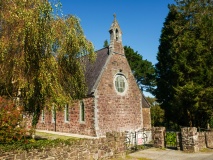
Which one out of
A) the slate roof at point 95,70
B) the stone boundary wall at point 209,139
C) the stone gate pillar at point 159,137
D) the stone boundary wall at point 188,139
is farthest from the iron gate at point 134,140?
the slate roof at point 95,70

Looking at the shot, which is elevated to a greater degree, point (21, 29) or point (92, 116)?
point (21, 29)

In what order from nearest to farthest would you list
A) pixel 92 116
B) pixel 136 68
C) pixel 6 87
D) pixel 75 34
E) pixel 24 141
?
pixel 24 141, pixel 6 87, pixel 75 34, pixel 92 116, pixel 136 68

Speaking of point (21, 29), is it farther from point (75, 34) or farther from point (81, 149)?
point (81, 149)

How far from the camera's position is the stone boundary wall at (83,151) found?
365 inches

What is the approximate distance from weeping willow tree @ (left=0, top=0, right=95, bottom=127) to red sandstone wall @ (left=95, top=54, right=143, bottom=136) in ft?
28.5

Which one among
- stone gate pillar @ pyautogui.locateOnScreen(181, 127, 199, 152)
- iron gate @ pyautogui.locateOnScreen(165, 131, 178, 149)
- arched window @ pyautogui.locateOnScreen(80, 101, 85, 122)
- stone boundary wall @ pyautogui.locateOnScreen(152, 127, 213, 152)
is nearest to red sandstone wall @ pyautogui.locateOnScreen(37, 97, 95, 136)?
arched window @ pyautogui.locateOnScreen(80, 101, 85, 122)

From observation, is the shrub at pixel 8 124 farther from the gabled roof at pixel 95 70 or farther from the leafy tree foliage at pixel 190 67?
the leafy tree foliage at pixel 190 67

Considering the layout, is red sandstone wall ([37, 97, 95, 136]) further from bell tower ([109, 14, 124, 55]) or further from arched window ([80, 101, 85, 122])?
bell tower ([109, 14, 124, 55])

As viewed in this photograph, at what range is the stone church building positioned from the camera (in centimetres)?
2131

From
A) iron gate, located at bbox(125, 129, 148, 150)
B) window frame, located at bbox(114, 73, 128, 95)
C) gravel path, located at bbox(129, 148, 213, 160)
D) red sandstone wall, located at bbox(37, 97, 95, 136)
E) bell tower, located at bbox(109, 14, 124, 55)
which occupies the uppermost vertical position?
bell tower, located at bbox(109, 14, 124, 55)

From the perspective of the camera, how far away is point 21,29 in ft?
37.9

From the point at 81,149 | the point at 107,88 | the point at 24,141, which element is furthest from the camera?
the point at 107,88

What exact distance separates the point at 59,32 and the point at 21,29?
2.52m

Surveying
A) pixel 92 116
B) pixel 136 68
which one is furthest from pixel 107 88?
pixel 136 68
